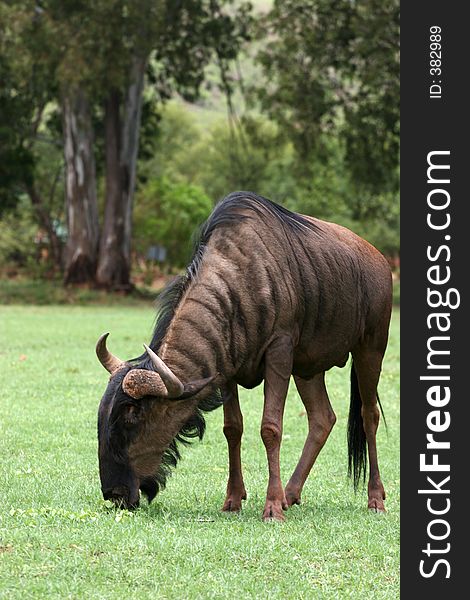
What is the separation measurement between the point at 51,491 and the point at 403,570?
3.94m

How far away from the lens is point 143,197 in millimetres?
69438

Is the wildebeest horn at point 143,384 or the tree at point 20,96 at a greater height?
the tree at point 20,96

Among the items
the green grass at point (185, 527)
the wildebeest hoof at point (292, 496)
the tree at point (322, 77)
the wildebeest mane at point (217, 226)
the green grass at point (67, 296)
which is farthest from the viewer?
the tree at point (322, 77)

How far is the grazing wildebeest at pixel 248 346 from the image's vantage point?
27.1 feet

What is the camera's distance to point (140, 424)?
8273 mm

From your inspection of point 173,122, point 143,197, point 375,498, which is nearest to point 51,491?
point 375,498

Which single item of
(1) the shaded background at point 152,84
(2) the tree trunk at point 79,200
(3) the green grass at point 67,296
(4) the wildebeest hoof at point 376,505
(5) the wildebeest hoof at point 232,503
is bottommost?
(4) the wildebeest hoof at point 376,505

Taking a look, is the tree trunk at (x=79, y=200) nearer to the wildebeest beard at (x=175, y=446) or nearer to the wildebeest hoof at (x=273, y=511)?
the wildebeest beard at (x=175, y=446)

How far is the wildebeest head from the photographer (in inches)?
319

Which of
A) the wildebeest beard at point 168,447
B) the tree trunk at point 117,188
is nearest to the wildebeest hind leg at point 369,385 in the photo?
the wildebeest beard at point 168,447

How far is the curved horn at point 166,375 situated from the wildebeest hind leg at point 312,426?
1796 mm

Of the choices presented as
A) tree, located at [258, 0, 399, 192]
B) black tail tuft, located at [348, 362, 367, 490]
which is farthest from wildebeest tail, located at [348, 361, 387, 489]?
tree, located at [258, 0, 399, 192]

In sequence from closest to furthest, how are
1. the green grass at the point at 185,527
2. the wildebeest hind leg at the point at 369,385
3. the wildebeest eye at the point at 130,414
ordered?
the green grass at the point at 185,527
the wildebeest eye at the point at 130,414
the wildebeest hind leg at the point at 369,385

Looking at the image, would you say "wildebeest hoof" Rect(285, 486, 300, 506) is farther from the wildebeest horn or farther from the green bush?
the green bush
